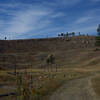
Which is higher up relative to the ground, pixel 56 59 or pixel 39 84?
pixel 39 84

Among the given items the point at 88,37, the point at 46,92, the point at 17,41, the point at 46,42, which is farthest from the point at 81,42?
the point at 46,92

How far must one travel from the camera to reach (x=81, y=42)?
8750cm

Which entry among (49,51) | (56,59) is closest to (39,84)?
(56,59)

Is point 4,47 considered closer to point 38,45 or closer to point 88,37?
point 38,45

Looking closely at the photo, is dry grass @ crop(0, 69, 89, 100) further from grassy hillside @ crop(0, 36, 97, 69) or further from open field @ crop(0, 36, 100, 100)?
grassy hillside @ crop(0, 36, 97, 69)

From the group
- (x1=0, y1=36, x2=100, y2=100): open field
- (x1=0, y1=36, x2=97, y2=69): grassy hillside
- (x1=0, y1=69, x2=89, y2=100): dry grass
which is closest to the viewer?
(x1=0, y1=69, x2=89, y2=100): dry grass

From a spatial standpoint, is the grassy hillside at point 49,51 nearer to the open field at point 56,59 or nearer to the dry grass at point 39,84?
the open field at point 56,59

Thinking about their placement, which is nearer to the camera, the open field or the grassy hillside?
the open field

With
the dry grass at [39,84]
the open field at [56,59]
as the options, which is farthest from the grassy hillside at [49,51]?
the dry grass at [39,84]

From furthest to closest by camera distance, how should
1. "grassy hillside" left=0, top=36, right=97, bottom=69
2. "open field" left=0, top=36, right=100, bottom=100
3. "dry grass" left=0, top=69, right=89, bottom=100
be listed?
"grassy hillside" left=0, top=36, right=97, bottom=69
"open field" left=0, top=36, right=100, bottom=100
"dry grass" left=0, top=69, right=89, bottom=100

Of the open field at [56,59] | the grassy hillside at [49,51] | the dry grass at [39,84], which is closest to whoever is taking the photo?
the dry grass at [39,84]

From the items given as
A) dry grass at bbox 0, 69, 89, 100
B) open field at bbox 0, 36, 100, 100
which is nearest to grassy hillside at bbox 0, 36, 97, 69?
open field at bbox 0, 36, 100, 100

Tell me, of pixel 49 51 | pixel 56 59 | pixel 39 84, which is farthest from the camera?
pixel 49 51

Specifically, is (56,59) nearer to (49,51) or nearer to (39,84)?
(49,51)
